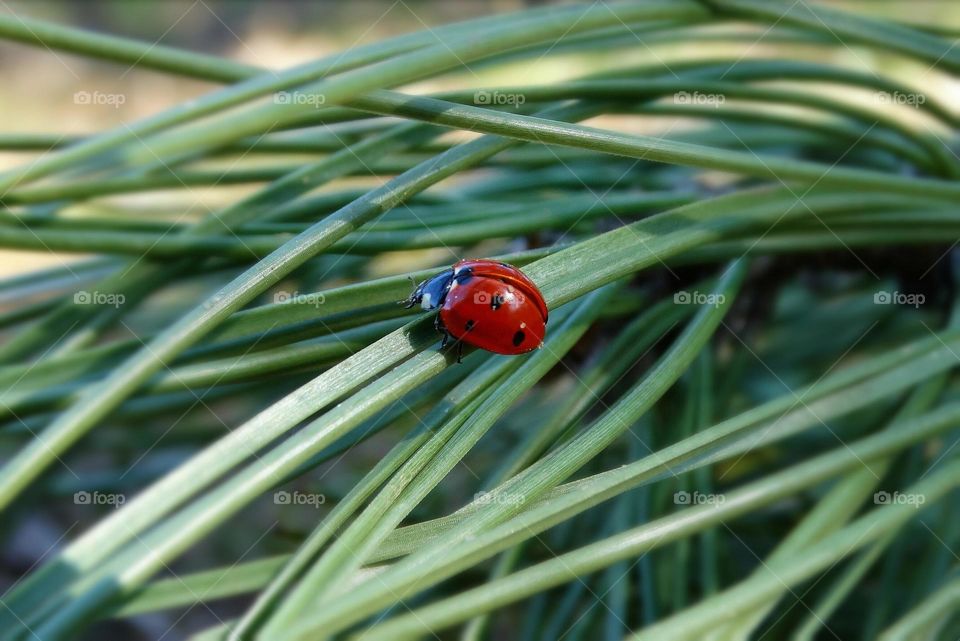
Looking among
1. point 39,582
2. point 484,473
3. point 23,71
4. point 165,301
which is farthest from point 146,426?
point 23,71

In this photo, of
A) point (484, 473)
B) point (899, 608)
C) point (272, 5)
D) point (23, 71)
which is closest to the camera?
point (899, 608)

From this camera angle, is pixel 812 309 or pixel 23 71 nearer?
pixel 812 309

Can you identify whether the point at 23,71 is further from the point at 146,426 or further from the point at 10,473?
the point at 10,473

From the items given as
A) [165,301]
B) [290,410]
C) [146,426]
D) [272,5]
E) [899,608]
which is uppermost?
[272,5]
